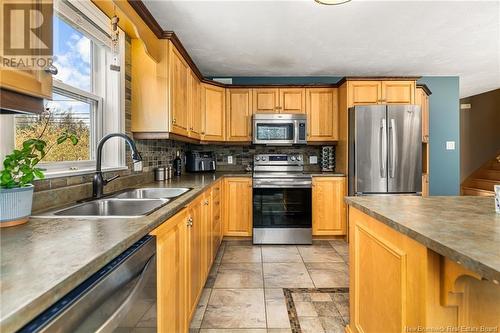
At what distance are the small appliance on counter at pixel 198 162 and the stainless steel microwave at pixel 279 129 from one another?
73 centimetres

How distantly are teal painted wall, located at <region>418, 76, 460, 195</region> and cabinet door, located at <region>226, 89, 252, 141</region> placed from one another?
2.68 m

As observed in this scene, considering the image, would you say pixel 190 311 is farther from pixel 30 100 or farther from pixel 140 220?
pixel 30 100

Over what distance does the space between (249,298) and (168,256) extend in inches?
44.5

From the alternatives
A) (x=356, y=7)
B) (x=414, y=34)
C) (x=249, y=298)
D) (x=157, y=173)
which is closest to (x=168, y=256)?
(x=249, y=298)

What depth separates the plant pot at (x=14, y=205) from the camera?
922 mm

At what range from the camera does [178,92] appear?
8.34 ft

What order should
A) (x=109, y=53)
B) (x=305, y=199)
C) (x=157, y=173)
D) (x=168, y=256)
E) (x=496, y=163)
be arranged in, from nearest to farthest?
(x=168, y=256)
(x=109, y=53)
(x=157, y=173)
(x=305, y=199)
(x=496, y=163)

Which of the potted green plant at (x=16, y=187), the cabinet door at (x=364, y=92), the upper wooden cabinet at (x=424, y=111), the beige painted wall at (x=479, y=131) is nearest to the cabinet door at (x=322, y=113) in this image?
the cabinet door at (x=364, y=92)

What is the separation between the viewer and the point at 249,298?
2.11 m

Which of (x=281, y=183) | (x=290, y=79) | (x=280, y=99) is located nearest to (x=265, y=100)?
(x=280, y=99)

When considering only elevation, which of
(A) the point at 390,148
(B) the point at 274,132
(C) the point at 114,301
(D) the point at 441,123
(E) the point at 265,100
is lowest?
(C) the point at 114,301

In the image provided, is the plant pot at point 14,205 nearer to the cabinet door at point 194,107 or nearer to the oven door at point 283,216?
the cabinet door at point 194,107

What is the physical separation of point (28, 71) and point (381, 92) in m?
3.62

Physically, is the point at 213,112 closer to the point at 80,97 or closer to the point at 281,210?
the point at 281,210
